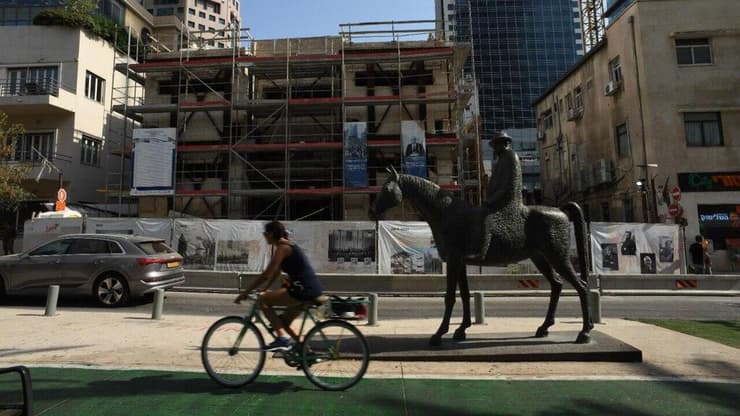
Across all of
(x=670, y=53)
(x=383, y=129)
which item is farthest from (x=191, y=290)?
(x=670, y=53)

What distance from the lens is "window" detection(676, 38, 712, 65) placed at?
23.7m

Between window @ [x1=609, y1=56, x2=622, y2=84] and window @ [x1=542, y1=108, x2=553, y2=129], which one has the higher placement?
window @ [x1=542, y1=108, x2=553, y2=129]

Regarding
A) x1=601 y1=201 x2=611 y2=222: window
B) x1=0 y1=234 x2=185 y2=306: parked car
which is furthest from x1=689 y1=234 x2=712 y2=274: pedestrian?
x1=0 y1=234 x2=185 y2=306: parked car

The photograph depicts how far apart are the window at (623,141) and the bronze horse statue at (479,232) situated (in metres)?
23.0

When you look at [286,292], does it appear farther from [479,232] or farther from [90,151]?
[90,151]

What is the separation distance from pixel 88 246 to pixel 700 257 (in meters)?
22.5

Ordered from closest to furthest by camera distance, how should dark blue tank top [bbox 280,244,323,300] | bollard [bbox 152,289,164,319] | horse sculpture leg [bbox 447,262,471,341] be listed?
1. dark blue tank top [bbox 280,244,323,300]
2. horse sculpture leg [bbox 447,262,471,341]
3. bollard [bbox 152,289,164,319]

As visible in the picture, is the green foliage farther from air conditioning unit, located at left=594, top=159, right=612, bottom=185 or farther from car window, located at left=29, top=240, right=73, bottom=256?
air conditioning unit, located at left=594, top=159, right=612, bottom=185

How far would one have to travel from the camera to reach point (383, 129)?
25141 millimetres

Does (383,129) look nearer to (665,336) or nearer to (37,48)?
(665,336)

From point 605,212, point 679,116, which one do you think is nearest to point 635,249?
point 679,116

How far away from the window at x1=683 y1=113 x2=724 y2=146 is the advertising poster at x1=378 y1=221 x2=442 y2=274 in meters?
17.2

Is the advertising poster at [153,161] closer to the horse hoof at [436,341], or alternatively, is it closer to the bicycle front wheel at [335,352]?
the horse hoof at [436,341]

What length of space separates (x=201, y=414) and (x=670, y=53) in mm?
28244
